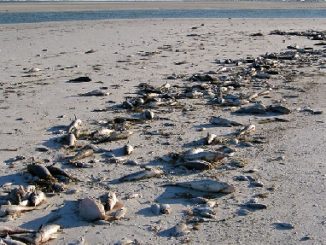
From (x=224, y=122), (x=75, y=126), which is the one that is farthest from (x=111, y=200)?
(x=224, y=122)

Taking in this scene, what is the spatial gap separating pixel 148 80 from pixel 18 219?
7542 millimetres

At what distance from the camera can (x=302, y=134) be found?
7473 millimetres

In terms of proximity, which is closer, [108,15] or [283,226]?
[283,226]

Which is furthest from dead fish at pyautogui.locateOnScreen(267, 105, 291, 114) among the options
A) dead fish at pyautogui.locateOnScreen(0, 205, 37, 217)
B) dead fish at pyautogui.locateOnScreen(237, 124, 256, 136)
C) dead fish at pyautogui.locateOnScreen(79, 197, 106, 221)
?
dead fish at pyautogui.locateOnScreen(0, 205, 37, 217)

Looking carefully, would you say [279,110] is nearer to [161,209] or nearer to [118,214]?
[161,209]

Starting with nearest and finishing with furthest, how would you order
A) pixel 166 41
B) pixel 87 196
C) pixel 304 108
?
1. pixel 87 196
2. pixel 304 108
3. pixel 166 41

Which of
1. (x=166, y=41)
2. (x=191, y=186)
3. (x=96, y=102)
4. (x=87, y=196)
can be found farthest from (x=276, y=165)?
(x=166, y=41)

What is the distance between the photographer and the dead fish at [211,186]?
5.32 metres

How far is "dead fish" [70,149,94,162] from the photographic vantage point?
20.8 feet

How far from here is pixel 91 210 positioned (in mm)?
4723

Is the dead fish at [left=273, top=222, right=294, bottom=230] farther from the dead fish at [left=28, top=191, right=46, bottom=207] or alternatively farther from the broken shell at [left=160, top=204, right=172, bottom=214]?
the dead fish at [left=28, top=191, right=46, bottom=207]

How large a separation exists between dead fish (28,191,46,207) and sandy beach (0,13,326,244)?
12cm

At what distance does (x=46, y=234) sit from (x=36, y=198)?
0.75 meters

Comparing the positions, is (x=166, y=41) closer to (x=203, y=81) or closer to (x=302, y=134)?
(x=203, y=81)
